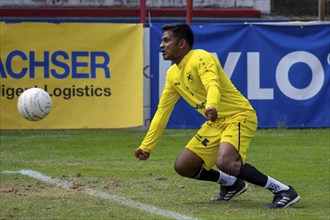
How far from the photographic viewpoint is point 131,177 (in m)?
11.0

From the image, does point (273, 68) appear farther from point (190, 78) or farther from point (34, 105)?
point (190, 78)

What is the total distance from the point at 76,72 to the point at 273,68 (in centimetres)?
356

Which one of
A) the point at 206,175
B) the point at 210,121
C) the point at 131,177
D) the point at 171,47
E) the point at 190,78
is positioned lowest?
the point at 131,177

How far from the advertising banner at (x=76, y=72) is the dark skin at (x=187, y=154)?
7534 millimetres

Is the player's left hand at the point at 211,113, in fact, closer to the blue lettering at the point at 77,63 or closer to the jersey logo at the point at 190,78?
the jersey logo at the point at 190,78

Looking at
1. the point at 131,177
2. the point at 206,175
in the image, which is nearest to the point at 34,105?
the point at 131,177

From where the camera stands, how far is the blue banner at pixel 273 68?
1683 centimetres

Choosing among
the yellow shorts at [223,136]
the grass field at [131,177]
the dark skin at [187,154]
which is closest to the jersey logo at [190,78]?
the dark skin at [187,154]

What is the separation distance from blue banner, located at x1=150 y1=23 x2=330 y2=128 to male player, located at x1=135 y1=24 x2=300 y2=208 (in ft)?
25.7

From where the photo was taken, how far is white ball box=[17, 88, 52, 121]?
12070 millimetres

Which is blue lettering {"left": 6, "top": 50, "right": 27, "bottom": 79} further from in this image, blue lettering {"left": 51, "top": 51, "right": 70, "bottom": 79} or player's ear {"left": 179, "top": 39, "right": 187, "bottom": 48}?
player's ear {"left": 179, "top": 39, "right": 187, "bottom": 48}

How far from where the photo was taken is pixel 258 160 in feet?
42.0

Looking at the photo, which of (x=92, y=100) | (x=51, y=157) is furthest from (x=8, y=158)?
(x=92, y=100)

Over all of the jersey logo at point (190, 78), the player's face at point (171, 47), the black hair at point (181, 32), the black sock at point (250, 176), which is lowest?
the black sock at point (250, 176)
